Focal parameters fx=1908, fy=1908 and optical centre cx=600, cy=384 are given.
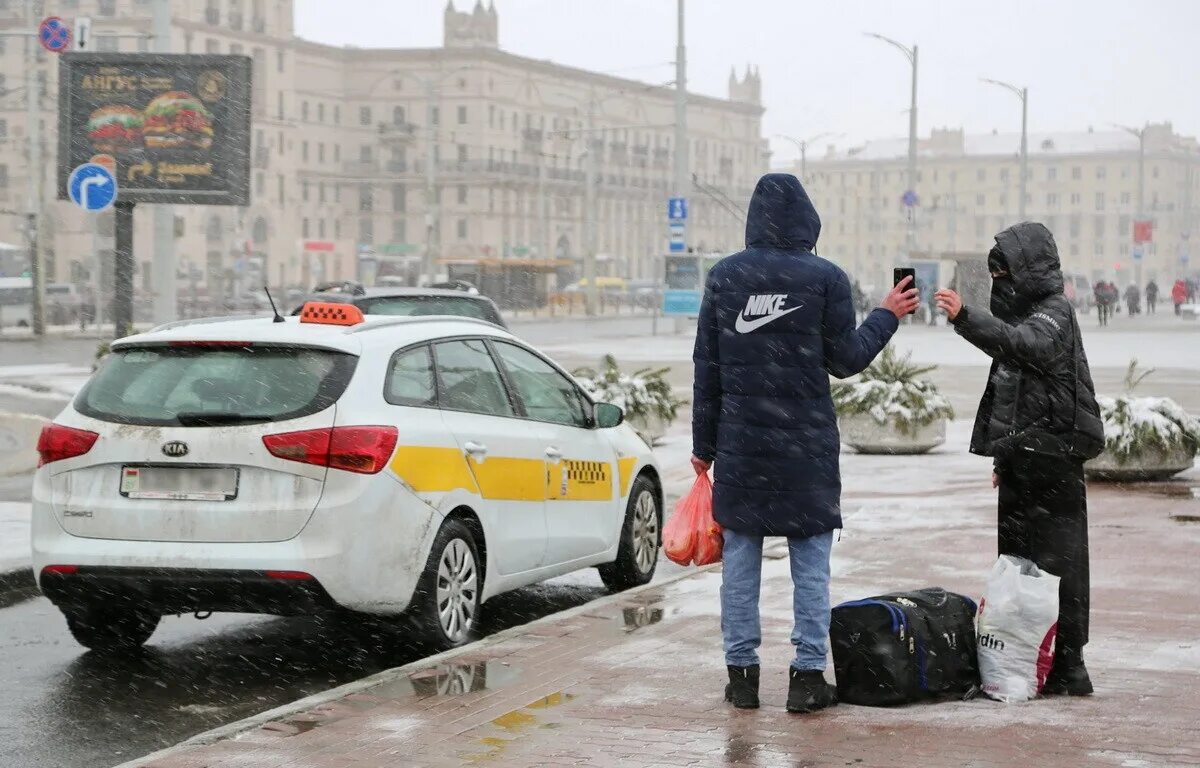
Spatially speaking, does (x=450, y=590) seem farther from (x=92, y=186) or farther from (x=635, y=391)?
(x=92, y=186)

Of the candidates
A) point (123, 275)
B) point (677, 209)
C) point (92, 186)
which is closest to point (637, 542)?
point (123, 275)

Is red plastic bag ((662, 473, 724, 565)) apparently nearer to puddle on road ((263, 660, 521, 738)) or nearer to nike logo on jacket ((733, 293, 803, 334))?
nike logo on jacket ((733, 293, 803, 334))

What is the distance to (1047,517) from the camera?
21.9 ft

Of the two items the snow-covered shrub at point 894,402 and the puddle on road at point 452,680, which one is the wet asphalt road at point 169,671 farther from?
the snow-covered shrub at point 894,402

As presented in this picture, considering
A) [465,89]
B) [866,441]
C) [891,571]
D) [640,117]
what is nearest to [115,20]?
[465,89]

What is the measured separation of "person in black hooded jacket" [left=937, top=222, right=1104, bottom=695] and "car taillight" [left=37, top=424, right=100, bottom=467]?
11.6 ft

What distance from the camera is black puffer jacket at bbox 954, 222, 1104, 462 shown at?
652 cm

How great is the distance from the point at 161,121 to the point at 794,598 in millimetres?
19178

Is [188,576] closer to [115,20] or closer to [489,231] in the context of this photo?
[115,20]

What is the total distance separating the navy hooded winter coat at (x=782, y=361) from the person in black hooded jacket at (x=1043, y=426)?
491mm

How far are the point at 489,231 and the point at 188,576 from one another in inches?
5277

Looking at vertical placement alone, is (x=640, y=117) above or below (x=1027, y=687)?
above

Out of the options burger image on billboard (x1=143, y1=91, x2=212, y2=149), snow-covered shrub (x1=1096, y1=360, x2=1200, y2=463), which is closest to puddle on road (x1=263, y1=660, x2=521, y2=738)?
snow-covered shrub (x1=1096, y1=360, x2=1200, y2=463)

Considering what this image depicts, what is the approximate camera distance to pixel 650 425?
60.0 feet
